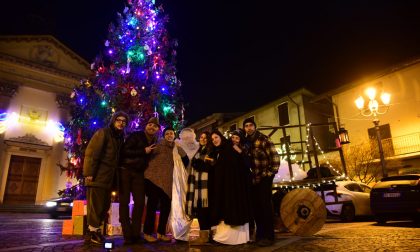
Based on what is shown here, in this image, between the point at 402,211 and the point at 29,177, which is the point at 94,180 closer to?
the point at 402,211

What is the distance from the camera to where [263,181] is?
4918mm

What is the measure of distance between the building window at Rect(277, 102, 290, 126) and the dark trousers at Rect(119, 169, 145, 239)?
2246cm

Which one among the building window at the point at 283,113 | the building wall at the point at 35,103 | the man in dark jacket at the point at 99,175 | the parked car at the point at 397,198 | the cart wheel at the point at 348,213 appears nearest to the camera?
the man in dark jacket at the point at 99,175

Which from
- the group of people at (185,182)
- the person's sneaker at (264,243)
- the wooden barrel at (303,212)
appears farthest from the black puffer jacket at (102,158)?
the wooden barrel at (303,212)

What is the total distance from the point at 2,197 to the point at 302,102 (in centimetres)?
2274

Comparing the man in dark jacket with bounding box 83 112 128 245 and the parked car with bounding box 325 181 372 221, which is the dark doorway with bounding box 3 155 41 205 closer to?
the man in dark jacket with bounding box 83 112 128 245

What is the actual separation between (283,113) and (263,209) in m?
22.8

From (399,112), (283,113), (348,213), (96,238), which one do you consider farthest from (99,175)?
(283,113)

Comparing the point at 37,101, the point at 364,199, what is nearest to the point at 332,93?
the point at 364,199

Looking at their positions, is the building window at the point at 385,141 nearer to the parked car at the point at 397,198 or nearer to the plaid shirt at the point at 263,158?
the parked car at the point at 397,198

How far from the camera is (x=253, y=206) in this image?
5012 millimetres

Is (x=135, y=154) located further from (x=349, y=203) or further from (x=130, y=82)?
(x=349, y=203)

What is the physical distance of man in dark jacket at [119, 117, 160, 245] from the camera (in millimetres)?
4852

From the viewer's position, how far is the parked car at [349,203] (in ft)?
34.4
